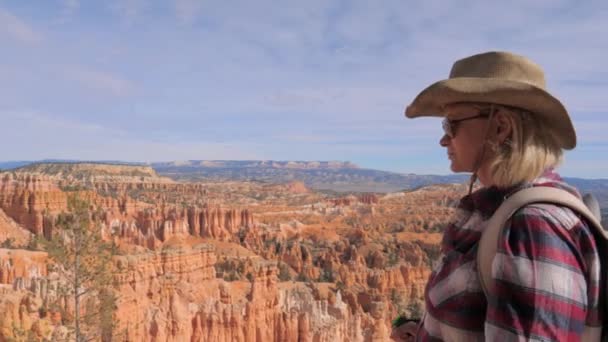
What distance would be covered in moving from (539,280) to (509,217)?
0.46 ft

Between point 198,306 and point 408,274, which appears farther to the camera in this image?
point 408,274

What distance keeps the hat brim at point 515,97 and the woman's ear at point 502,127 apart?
4cm

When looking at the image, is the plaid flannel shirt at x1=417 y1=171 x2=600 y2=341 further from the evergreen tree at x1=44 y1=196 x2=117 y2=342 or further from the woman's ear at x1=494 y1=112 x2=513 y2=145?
the evergreen tree at x1=44 y1=196 x2=117 y2=342

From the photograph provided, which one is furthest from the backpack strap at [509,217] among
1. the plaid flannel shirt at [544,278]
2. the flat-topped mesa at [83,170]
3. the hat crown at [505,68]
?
the flat-topped mesa at [83,170]

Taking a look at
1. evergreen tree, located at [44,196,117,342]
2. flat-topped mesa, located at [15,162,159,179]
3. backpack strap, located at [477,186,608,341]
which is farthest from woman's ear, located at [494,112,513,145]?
flat-topped mesa, located at [15,162,159,179]

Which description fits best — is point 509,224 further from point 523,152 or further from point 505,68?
point 505,68

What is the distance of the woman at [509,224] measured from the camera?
1.00 meters

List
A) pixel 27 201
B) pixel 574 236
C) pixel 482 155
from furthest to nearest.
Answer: pixel 27 201
pixel 482 155
pixel 574 236

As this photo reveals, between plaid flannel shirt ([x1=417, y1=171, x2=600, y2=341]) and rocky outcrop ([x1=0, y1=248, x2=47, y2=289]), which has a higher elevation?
plaid flannel shirt ([x1=417, y1=171, x2=600, y2=341])

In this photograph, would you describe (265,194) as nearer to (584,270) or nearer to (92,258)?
(92,258)

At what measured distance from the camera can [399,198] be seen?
245 feet

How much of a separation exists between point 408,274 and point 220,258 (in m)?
11.4

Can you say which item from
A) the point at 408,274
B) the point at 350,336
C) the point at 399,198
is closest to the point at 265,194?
the point at 399,198

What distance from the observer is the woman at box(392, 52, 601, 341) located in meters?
1.00
